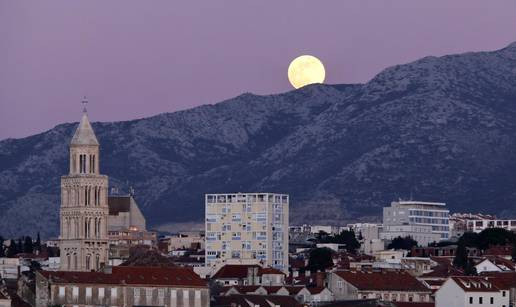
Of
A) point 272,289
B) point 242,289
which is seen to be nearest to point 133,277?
point 242,289

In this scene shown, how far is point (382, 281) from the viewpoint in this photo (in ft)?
542

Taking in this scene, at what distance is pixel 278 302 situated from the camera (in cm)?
15038

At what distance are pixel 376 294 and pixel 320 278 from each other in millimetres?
15410

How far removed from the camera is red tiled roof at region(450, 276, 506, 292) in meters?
149

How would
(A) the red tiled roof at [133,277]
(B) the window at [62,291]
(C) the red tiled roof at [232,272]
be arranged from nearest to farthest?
(B) the window at [62,291] → (A) the red tiled roof at [133,277] → (C) the red tiled roof at [232,272]

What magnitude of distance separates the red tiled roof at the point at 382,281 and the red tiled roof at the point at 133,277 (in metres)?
16.6

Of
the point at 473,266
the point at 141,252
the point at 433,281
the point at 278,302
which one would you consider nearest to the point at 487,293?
the point at 278,302

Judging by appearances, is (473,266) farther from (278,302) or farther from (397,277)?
(278,302)

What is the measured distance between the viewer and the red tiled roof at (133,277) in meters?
145

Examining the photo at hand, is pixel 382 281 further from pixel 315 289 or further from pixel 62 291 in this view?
pixel 62 291

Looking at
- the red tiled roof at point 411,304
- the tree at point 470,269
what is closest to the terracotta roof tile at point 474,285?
the red tiled roof at point 411,304

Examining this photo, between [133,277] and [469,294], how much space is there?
21657 millimetres

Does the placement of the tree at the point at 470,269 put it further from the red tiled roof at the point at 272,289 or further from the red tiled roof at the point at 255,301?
the red tiled roof at the point at 255,301

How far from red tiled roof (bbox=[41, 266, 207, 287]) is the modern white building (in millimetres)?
15717
